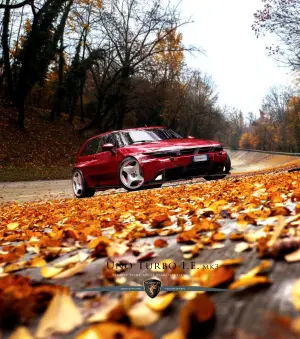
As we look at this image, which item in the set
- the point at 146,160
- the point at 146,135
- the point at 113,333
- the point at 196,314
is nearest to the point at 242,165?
the point at 146,135

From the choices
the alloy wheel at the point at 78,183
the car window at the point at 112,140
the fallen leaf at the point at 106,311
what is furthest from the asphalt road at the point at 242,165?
the fallen leaf at the point at 106,311

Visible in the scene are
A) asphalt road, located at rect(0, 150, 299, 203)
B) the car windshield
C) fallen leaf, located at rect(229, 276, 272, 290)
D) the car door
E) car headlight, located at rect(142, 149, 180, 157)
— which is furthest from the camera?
asphalt road, located at rect(0, 150, 299, 203)

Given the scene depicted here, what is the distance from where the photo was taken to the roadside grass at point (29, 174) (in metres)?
17.2

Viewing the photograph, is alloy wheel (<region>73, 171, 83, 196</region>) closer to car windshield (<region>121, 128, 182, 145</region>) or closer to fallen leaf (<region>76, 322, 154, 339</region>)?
car windshield (<region>121, 128, 182, 145</region>)

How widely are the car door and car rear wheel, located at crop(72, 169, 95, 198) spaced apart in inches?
19.4

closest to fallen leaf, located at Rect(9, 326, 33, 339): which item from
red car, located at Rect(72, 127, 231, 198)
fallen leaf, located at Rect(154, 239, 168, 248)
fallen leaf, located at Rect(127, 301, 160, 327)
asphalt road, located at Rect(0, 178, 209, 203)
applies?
fallen leaf, located at Rect(127, 301, 160, 327)

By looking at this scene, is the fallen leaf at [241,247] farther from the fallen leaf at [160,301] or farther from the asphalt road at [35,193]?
the asphalt road at [35,193]

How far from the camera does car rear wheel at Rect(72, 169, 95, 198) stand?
8234mm

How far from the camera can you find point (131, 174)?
6.95 meters

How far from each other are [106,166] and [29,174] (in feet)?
41.0

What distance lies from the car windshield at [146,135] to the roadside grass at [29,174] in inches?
423

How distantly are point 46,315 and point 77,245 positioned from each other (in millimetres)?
1170

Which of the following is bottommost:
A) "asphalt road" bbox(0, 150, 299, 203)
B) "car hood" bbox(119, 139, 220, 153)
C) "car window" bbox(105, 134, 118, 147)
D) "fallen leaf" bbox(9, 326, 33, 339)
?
"asphalt road" bbox(0, 150, 299, 203)

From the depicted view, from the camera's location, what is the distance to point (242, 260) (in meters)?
1.44
